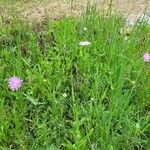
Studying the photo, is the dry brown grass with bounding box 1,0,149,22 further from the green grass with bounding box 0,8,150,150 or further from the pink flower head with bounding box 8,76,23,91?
the pink flower head with bounding box 8,76,23,91

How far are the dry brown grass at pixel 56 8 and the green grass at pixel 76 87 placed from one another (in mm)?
301

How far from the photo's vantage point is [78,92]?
253 centimetres

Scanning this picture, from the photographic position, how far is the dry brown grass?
3.49m

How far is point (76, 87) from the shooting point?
2551 mm

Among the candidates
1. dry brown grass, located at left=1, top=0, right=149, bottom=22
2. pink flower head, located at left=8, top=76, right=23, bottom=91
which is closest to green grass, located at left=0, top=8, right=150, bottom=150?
pink flower head, located at left=8, top=76, right=23, bottom=91

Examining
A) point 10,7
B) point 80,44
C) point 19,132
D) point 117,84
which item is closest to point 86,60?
point 80,44

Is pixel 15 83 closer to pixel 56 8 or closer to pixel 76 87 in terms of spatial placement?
pixel 76 87

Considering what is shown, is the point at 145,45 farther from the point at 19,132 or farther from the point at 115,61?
the point at 19,132

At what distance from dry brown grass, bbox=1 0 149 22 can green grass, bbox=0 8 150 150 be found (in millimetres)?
301

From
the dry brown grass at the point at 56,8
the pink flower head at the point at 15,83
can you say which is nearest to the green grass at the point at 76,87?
the pink flower head at the point at 15,83

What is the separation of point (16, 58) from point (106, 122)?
34.5 inches

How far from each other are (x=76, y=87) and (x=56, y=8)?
129 cm

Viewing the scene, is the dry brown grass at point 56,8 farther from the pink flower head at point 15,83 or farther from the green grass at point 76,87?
the pink flower head at point 15,83

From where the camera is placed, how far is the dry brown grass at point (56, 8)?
137 inches
